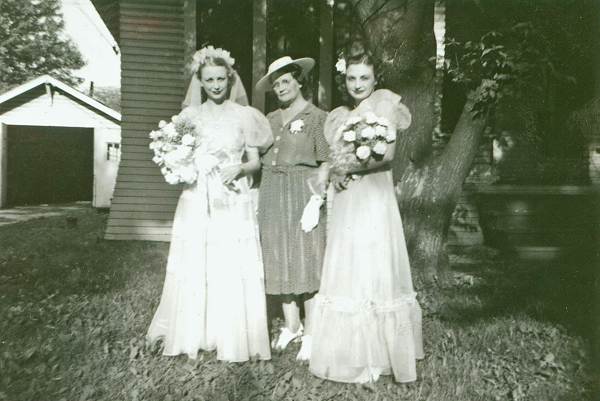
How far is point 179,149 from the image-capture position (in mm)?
3877

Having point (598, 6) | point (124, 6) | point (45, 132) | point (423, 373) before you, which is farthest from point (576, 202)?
point (45, 132)

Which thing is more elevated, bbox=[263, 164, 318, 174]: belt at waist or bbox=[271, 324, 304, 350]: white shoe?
bbox=[263, 164, 318, 174]: belt at waist

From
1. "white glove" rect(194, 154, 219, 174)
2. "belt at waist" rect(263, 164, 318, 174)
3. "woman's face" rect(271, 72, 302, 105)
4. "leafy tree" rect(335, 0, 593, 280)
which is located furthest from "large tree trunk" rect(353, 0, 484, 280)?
"white glove" rect(194, 154, 219, 174)

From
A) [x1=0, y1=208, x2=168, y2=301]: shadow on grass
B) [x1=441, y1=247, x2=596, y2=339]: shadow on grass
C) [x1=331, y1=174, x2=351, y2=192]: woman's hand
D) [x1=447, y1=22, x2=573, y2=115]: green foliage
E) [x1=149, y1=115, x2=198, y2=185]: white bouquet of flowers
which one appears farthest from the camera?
[x1=0, y1=208, x2=168, y2=301]: shadow on grass

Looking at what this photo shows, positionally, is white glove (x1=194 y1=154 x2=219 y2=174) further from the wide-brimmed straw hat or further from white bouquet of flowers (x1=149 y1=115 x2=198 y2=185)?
the wide-brimmed straw hat

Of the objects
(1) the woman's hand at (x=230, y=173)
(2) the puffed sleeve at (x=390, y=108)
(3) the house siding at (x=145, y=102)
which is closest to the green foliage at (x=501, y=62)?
(2) the puffed sleeve at (x=390, y=108)

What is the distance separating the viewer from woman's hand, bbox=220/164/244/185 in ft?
13.0

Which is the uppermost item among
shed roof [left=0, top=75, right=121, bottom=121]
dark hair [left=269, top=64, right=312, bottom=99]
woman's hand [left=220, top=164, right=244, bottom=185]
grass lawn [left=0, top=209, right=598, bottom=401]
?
shed roof [left=0, top=75, right=121, bottom=121]

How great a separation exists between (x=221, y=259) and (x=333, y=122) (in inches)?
49.7

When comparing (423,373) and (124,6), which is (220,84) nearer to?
(423,373)

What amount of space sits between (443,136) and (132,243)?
583cm

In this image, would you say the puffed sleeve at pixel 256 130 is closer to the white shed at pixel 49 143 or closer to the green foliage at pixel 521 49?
the green foliage at pixel 521 49

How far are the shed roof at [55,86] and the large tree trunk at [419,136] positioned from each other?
51.4ft

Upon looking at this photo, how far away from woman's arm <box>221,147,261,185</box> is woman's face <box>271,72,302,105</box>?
45 centimetres
